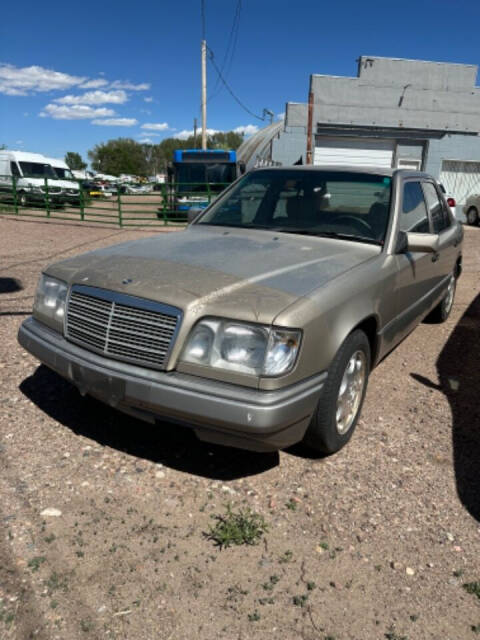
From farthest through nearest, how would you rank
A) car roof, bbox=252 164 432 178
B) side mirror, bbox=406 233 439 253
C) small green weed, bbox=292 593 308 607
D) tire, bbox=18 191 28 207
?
tire, bbox=18 191 28 207 < car roof, bbox=252 164 432 178 < side mirror, bbox=406 233 439 253 < small green weed, bbox=292 593 308 607

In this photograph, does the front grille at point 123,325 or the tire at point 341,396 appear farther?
the tire at point 341,396

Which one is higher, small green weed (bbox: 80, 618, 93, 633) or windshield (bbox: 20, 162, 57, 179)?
windshield (bbox: 20, 162, 57, 179)

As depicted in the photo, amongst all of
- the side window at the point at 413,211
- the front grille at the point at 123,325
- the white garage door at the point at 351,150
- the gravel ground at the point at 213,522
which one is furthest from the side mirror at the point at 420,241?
the white garage door at the point at 351,150

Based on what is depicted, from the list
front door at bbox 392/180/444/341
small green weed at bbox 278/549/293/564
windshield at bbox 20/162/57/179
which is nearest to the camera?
small green weed at bbox 278/549/293/564

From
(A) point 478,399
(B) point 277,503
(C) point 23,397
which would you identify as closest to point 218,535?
(B) point 277,503

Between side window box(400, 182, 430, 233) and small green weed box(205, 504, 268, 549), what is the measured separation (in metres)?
2.20

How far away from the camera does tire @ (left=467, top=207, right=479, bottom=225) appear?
18.2 m

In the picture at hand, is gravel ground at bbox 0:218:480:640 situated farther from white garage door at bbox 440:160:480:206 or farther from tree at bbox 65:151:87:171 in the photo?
tree at bbox 65:151:87:171

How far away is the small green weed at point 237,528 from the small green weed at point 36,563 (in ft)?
2.38

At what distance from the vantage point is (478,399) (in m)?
3.86

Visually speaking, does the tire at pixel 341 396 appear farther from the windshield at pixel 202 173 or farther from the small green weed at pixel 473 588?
the windshield at pixel 202 173

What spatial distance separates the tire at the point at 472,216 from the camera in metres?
18.2

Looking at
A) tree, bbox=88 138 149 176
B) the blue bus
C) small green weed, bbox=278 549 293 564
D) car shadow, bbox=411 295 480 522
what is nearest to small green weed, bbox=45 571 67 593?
small green weed, bbox=278 549 293 564

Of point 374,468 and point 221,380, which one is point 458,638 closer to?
point 374,468
